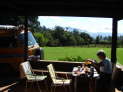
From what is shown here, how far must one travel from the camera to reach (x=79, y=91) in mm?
6156

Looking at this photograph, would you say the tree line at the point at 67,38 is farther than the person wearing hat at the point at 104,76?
Yes

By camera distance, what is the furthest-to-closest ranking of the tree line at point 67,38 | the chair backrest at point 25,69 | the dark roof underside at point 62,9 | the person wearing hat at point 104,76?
the tree line at point 67,38
the dark roof underside at point 62,9
the chair backrest at point 25,69
the person wearing hat at point 104,76

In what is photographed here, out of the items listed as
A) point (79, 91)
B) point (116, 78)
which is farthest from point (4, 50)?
point (116, 78)

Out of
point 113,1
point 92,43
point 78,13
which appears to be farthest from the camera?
point 92,43

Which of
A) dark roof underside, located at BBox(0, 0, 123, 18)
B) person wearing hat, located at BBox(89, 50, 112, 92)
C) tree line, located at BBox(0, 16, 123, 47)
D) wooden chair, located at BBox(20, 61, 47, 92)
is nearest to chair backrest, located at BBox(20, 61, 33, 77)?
wooden chair, located at BBox(20, 61, 47, 92)

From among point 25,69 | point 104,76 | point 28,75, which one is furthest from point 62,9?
point 104,76

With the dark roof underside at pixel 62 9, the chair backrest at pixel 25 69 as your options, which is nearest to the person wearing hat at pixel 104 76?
the dark roof underside at pixel 62 9

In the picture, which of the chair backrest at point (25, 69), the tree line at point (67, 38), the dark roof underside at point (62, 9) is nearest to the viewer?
the chair backrest at point (25, 69)

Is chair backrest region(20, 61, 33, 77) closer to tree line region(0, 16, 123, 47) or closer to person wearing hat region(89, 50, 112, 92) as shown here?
person wearing hat region(89, 50, 112, 92)

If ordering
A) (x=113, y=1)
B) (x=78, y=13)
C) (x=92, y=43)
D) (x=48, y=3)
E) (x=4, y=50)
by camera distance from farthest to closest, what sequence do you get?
1. (x=92, y=43)
2. (x=4, y=50)
3. (x=78, y=13)
4. (x=48, y=3)
5. (x=113, y=1)

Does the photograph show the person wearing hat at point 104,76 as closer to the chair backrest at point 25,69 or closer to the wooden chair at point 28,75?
the wooden chair at point 28,75

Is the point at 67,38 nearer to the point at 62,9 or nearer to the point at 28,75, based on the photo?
the point at 62,9

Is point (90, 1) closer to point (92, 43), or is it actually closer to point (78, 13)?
point (78, 13)

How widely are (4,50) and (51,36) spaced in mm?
19345
